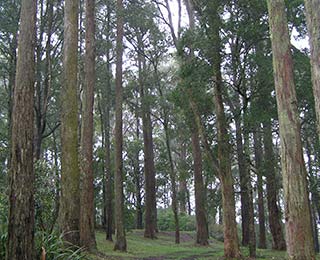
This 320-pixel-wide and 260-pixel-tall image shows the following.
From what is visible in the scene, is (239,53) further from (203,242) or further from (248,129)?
(203,242)

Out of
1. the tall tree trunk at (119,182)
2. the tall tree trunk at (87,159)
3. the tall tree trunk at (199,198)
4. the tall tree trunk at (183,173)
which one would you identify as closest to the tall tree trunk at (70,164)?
the tall tree trunk at (87,159)

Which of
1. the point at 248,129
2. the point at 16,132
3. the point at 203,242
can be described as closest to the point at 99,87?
the point at 203,242

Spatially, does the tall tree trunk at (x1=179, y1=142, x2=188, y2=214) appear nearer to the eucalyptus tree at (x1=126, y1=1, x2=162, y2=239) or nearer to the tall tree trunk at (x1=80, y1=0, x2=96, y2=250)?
the eucalyptus tree at (x1=126, y1=1, x2=162, y2=239)

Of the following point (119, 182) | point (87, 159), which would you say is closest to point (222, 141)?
point (87, 159)

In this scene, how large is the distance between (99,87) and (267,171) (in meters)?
12.5

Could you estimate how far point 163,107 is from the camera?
23562mm

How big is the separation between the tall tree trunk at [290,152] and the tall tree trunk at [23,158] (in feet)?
15.7

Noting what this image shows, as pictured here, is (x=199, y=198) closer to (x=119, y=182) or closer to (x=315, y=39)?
(x=119, y=182)

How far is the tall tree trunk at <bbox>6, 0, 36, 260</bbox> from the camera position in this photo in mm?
Result: 5617

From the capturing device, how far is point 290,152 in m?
7.96

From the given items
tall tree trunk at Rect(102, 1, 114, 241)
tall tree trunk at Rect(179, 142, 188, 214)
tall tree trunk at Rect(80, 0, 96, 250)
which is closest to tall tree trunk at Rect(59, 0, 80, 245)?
tall tree trunk at Rect(80, 0, 96, 250)

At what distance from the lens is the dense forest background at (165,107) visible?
6.53 meters

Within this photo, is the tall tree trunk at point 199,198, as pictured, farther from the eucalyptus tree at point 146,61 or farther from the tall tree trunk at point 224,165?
the tall tree trunk at point 224,165

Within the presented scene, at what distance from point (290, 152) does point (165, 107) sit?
15848mm
